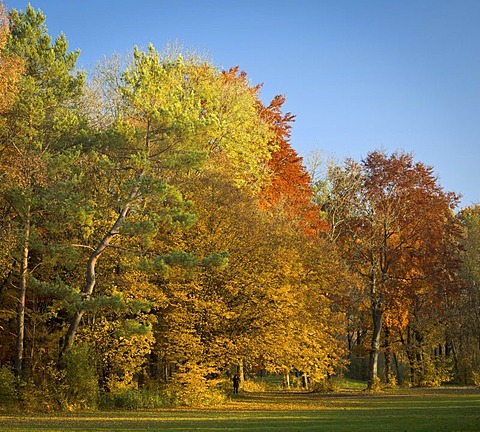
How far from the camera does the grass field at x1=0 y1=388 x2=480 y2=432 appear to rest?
64.7 ft

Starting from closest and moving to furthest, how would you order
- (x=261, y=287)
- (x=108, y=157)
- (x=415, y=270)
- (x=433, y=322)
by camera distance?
(x=108, y=157) < (x=261, y=287) < (x=415, y=270) < (x=433, y=322)

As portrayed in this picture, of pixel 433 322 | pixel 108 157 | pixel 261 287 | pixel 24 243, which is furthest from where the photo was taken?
pixel 433 322

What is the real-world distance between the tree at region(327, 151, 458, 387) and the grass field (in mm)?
9924

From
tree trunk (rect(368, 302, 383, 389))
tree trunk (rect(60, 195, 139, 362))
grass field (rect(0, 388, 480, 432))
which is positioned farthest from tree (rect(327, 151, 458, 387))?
tree trunk (rect(60, 195, 139, 362))

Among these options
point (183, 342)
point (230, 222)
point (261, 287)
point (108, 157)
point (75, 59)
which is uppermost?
point (75, 59)

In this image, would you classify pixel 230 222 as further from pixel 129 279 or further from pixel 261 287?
pixel 129 279

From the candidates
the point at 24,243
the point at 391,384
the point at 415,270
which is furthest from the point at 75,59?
the point at 391,384

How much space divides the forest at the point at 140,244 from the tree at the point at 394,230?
3.13 metres

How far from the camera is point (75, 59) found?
1156 inches

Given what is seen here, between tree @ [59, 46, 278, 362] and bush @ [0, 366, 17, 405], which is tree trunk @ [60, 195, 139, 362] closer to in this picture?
tree @ [59, 46, 278, 362]

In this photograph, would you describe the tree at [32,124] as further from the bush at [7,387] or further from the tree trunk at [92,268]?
the tree trunk at [92,268]

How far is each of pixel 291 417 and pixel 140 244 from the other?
10.4m

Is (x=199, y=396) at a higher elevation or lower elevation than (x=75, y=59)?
lower

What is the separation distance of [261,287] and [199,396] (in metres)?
5.56
